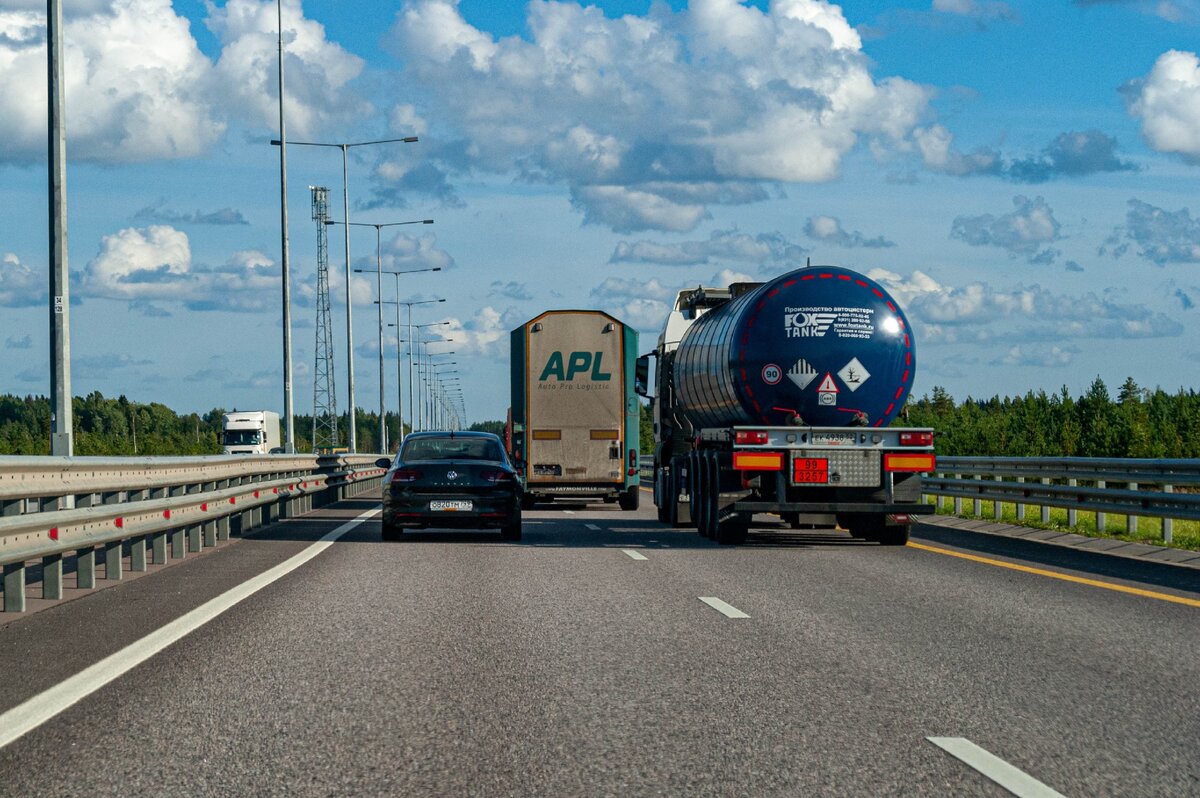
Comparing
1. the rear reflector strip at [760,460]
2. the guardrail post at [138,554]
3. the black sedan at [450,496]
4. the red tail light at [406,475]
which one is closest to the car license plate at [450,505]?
the black sedan at [450,496]

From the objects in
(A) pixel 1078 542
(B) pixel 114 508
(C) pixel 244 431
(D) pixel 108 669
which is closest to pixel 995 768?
(D) pixel 108 669

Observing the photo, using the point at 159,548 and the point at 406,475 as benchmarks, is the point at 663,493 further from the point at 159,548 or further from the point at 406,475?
the point at 159,548

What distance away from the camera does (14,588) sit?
10586 mm

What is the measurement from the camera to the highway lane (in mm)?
5621

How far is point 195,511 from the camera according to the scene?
15.5m

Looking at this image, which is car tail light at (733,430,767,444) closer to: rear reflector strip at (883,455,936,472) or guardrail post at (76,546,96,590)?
rear reflector strip at (883,455,936,472)

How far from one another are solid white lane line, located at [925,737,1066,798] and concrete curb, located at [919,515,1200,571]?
29.9 feet

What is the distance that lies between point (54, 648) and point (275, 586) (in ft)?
12.4

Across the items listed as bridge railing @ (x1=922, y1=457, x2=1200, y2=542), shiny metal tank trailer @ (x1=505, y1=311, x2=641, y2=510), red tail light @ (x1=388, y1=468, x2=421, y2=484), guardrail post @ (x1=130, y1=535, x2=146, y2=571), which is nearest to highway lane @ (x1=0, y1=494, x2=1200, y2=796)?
guardrail post @ (x1=130, y1=535, x2=146, y2=571)

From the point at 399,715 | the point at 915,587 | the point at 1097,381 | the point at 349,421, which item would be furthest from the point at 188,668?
the point at 1097,381

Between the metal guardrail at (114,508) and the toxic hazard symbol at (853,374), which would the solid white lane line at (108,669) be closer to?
the metal guardrail at (114,508)

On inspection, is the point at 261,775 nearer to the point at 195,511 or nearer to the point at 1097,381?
the point at 195,511

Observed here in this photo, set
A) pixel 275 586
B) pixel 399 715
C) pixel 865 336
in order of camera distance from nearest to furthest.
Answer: pixel 399 715 < pixel 275 586 < pixel 865 336

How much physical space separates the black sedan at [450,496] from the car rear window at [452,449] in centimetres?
37
